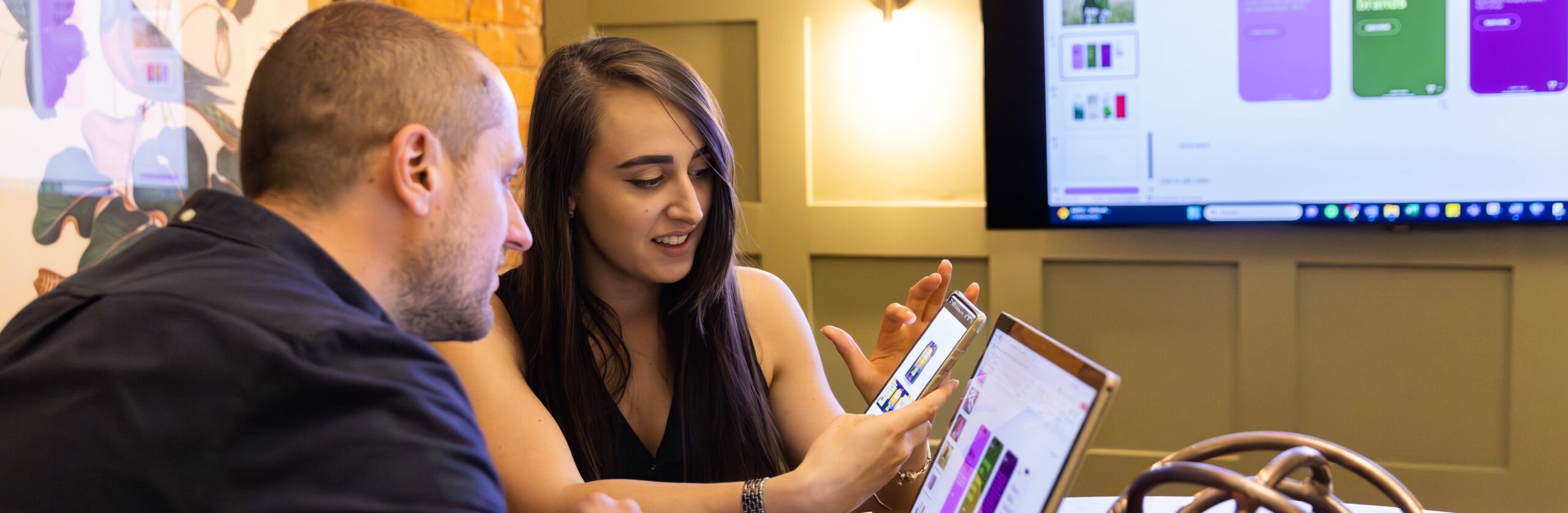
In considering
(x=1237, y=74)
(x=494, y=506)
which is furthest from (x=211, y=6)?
(x=1237, y=74)

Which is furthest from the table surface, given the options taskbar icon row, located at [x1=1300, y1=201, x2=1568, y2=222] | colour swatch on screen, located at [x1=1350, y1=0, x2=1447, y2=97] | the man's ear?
colour swatch on screen, located at [x1=1350, y1=0, x2=1447, y2=97]

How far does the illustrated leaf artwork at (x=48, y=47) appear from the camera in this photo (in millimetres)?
1580

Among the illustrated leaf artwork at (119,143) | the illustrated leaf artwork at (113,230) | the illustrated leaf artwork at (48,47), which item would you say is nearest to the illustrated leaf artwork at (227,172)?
the illustrated leaf artwork at (119,143)

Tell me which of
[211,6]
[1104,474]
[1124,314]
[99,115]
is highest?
[211,6]

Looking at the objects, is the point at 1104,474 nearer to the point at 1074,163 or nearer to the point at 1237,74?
the point at 1074,163

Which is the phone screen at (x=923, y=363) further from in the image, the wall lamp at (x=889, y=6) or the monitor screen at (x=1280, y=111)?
the wall lamp at (x=889, y=6)

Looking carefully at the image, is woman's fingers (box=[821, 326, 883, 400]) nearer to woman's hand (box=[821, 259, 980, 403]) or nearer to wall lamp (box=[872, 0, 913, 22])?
woman's hand (box=[821, 259, 980, 403])

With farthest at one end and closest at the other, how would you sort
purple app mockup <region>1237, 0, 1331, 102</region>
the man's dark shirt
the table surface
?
1. purple app mockup <region>1237, 0, 1331, 102</region>
2. the table surface
3. the man's dark shirt

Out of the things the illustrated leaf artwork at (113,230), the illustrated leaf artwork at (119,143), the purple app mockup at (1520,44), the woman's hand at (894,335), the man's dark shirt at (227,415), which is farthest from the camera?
the purple app mockup at (1520,44)

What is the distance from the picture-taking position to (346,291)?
2.82 feet

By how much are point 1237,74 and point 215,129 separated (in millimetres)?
2045

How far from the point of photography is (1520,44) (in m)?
2.28

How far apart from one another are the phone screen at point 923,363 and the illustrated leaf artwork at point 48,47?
1.26 meters

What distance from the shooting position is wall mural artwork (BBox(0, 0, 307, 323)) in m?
1.59
